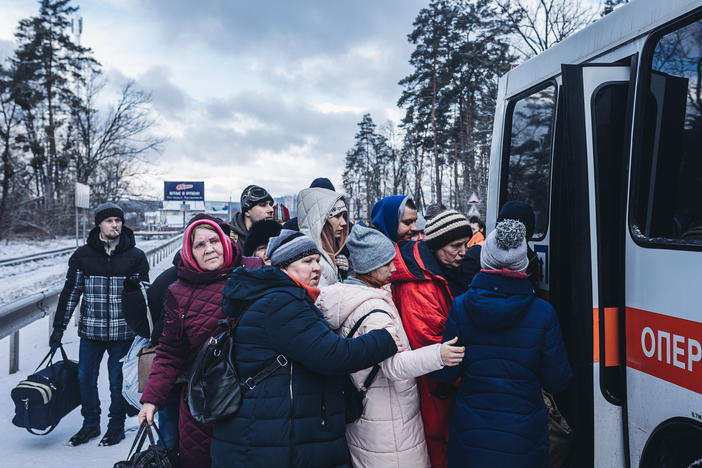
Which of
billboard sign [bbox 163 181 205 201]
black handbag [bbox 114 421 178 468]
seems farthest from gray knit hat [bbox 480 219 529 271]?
billboard sign [bbox 163 181 205 201]

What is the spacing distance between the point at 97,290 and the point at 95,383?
0.83 m

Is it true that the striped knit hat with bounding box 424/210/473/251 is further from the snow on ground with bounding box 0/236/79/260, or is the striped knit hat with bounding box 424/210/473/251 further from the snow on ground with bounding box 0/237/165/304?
the snow on ground with bounding box 0/236/79/260

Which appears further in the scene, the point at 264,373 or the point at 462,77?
the point at 462,77

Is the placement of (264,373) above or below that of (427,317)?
below

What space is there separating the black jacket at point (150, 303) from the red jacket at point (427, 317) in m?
1.68

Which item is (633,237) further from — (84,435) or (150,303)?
(84,435)

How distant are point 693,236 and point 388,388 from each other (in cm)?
152

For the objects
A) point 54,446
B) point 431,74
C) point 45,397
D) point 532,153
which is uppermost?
point 431,74

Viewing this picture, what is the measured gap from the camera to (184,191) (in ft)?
142

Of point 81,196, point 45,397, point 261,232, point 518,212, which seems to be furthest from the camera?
point 81,196

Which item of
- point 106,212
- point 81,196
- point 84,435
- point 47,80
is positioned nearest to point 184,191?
point 47,80

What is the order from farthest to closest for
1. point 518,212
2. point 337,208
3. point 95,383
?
point 95,383 < point 337,208 < point 518,212

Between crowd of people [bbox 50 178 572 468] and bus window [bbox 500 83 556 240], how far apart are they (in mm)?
279

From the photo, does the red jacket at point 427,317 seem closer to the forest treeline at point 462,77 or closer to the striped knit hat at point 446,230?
the striped knit hat at point 446,230
